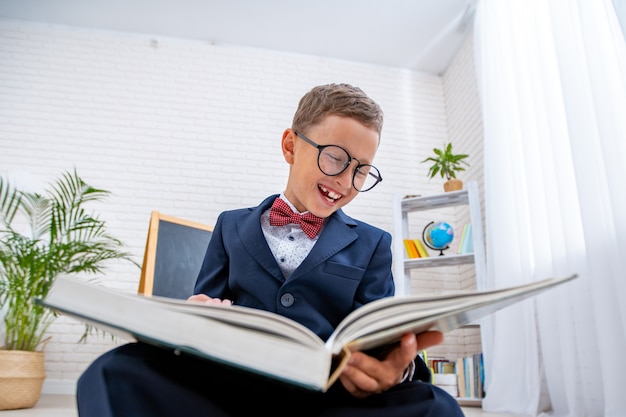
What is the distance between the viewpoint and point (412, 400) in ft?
2.19

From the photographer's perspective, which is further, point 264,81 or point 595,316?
point 264,81

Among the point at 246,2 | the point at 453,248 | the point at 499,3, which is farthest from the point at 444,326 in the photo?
the point at 246,2

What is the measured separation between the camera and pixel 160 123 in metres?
4.10

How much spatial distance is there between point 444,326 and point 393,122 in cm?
397

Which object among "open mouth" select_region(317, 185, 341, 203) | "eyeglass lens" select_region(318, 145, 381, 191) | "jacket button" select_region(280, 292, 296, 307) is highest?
"eyeglass lens" select_region(318, 145, 381, 191)

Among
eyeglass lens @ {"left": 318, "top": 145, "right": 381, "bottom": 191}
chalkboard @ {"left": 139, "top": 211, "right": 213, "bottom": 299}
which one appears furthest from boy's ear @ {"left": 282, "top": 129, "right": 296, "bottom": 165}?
chalkboard @ {"left": 139, "top": 211, "right": 213, "bottom": 299}

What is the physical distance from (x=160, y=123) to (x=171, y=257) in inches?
65.5

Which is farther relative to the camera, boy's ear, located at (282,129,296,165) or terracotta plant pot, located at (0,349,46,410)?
terracotta plant pot, located at (0,349,46,410)

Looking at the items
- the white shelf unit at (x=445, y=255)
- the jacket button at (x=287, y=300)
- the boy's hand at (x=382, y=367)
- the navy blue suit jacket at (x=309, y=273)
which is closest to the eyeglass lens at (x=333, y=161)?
the navy blue suit jacket at (x=309, y=273)

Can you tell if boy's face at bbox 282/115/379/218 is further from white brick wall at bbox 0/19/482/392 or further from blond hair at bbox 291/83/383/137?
white brick wall at bbox 0/19/482/392

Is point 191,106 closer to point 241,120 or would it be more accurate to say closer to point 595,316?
point 241,120

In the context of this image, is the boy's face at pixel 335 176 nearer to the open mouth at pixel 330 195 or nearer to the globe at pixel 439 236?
the open mouth at pixel 330 195

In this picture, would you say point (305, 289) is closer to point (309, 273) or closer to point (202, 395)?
point (309, 273)

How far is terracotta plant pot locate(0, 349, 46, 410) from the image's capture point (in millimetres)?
2584
